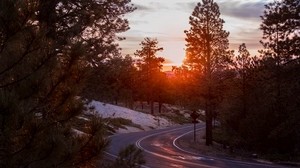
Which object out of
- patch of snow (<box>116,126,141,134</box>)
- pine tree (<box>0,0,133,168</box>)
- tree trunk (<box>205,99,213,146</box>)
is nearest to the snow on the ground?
patch of snow (<box>116,126,141,134</box>)

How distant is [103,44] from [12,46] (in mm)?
10905

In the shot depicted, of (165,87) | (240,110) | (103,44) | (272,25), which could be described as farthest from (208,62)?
(165,87)

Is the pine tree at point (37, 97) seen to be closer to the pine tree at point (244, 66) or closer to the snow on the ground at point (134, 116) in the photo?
the pine tree at point (244, 66)

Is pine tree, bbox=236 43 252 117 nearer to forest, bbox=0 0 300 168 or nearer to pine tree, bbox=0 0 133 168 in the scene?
forest, bbox=0 0 300 168

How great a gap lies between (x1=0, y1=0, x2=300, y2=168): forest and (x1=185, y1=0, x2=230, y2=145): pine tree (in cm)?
8

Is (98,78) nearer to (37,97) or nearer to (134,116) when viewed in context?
(37,97)

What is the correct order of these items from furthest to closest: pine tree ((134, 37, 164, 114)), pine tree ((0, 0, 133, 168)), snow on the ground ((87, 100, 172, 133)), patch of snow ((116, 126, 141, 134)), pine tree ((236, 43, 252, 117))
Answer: pine tree ((134, 37, 164, 114)), snow on the ground ((87, 100, 172, 133)), patch of snow ((116, 126, 141, 134)), pine tree ((236, 43, 252, 117)), pine tree ((0, 0, 133, 168))

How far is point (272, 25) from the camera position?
27.8 m

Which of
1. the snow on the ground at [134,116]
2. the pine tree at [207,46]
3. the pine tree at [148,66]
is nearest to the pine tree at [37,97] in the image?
the pine tree at [207,46]

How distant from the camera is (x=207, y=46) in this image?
125ft

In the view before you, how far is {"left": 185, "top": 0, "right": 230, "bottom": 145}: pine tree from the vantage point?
3731 cm

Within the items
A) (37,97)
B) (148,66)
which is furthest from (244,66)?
(148,66)

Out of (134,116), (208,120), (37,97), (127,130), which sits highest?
(37,97)

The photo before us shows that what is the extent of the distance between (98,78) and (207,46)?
961 inches
